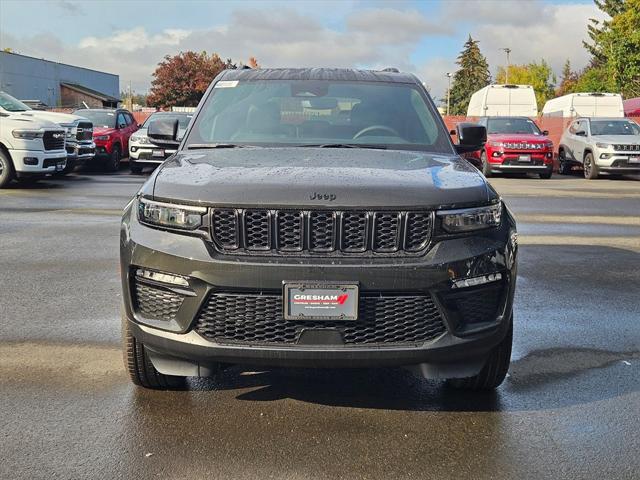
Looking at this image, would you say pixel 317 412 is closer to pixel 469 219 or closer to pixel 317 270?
pixel 317 270

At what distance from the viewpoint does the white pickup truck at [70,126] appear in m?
14.4

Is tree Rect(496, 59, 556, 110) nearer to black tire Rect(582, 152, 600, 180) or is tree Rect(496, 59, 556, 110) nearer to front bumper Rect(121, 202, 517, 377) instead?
black tire Rect(582, 152, 600, 180)

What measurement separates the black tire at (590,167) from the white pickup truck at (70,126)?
45.1 feet

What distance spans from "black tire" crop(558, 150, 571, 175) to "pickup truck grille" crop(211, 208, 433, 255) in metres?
20.4

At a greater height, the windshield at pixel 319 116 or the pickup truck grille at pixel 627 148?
the windshield at pixel 319 116

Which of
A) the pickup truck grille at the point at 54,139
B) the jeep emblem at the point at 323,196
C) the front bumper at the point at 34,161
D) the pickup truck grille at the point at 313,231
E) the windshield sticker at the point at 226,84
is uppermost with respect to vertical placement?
the windshield sticker at the point at 226,84

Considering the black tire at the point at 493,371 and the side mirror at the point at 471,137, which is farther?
the side mirror at the point at 471,137

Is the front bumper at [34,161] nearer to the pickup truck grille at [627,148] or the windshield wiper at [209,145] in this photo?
the windshield wiper at [209,145]

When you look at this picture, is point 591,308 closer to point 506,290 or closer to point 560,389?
point 560,389

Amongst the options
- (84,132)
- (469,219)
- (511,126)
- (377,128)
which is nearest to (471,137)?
(377,128)

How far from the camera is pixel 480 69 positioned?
92.9 metres

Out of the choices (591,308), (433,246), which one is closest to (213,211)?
(433,246)

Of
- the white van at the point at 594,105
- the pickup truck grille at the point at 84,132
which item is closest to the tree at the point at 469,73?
the white van at the point at 594,105

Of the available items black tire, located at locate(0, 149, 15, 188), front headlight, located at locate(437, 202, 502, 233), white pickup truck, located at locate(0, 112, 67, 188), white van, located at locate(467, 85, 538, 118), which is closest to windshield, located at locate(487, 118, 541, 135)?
white van, located at locate(467, 85, 538, 118)
